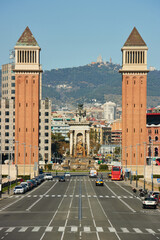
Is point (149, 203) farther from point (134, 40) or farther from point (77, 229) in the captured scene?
point (134, 40)

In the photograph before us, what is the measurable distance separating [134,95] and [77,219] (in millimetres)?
93442

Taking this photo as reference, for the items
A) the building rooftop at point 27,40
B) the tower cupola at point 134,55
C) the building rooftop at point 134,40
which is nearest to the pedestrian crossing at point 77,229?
the tower cupola at point 134,55

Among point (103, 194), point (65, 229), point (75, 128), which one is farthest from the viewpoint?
point (75, 128)

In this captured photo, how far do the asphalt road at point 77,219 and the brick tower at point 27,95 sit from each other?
67129 mm

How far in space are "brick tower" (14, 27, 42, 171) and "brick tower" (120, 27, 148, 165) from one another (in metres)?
22.2

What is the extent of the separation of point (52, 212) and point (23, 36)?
95.2m

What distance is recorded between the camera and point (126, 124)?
466ft

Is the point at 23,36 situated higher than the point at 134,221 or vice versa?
the point at 23,36

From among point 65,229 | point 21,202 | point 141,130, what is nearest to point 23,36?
point 141,130

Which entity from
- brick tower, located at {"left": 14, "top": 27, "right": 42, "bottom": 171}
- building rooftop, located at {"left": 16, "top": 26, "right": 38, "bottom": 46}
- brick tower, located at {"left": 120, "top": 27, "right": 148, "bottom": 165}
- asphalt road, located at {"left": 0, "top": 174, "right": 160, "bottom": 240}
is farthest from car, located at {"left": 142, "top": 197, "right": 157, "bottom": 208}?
building rooftop, located at {"left": 16, "top": 26, "right": 38, "bottom": 46}

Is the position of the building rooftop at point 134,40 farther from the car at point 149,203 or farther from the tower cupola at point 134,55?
the car at point 149,203

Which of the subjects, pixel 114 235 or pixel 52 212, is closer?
pixel 114 235

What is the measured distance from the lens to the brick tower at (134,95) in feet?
463

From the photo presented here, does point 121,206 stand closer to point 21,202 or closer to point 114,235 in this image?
point 21,202
